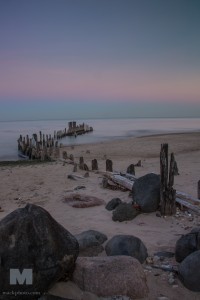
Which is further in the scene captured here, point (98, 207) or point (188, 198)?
point (98, 207)

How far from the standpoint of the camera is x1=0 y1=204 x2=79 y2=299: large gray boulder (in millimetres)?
4480

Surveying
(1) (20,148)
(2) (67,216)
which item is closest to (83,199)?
(2) (67,216)

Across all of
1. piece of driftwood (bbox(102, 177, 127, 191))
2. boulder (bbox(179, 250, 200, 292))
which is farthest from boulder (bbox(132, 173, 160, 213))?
boulder (bbox(179, 250, 200, 292))

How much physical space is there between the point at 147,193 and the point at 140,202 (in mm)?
354

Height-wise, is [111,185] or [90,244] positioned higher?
[111,185]

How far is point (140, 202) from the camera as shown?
918 cm

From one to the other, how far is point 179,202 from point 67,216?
3.45 metres

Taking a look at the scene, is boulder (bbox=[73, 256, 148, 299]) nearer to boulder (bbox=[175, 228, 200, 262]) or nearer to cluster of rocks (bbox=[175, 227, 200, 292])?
cluster of rocks (bbox=[175, 227, 200, 292])

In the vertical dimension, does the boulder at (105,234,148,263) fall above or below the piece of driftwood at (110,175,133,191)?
below

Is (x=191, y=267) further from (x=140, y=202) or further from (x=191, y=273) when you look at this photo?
(x=140, y=202)

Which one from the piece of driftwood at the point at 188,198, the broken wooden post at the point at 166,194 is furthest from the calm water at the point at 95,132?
the broken wooden post at the point at 166,194

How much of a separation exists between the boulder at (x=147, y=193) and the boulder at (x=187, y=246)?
295 centimetres

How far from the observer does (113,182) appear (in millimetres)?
12727

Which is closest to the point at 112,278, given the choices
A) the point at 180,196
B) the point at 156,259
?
the point at 156,259
